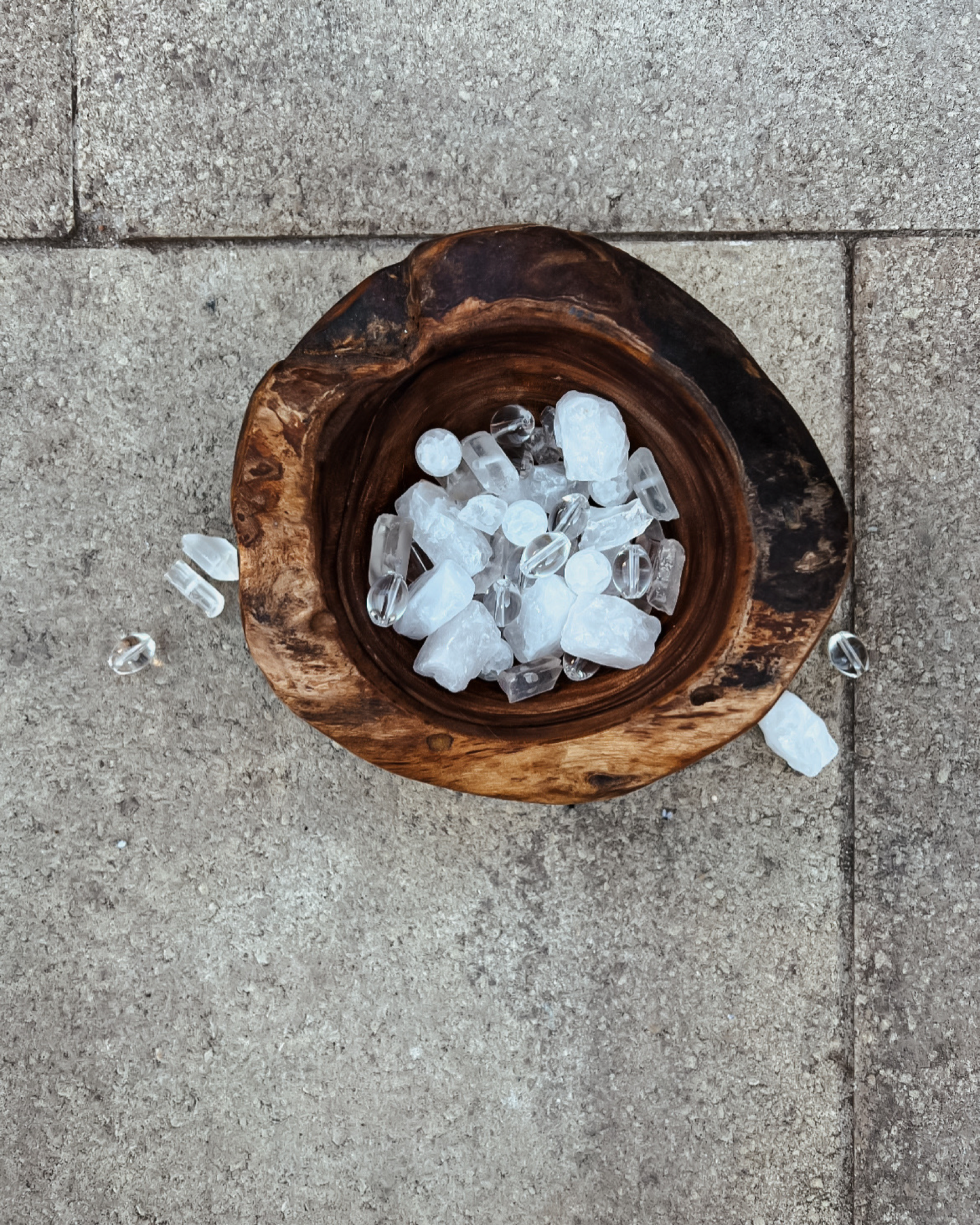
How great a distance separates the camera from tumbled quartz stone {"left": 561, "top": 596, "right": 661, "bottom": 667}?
131cm

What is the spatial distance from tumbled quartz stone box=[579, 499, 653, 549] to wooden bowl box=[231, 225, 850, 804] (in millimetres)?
150

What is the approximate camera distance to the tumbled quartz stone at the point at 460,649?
1322mm

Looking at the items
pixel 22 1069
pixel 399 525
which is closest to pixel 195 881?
pixel 22 1069

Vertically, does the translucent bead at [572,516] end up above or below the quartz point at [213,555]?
above

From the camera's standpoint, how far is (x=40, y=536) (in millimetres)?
1774

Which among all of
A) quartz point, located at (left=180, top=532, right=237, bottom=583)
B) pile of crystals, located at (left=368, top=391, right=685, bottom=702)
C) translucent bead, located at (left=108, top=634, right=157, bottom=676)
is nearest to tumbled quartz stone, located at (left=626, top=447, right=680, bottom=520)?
pile of crystals, located at (left=368, top=391, right=685, bottom=702)

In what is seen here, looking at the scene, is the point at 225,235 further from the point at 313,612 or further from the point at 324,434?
the point at 313,612

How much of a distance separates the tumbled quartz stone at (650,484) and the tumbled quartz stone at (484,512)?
0.21 meters

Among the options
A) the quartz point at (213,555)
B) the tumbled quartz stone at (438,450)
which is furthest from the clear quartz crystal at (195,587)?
the tumbled quartz stone at (438,450)

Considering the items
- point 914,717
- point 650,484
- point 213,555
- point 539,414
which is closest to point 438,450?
point 539,414

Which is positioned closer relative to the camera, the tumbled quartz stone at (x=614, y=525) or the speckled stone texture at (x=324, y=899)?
the tumbled quartz stone at (x=614, y=525)

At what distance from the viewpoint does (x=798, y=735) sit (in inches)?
67.2

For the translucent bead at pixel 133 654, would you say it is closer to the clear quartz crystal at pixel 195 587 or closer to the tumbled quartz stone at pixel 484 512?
the clear quartz crystal at pixel 195 587

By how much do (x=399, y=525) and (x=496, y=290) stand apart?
410 mm
